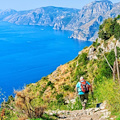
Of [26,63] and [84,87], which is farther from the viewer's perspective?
[26,63]

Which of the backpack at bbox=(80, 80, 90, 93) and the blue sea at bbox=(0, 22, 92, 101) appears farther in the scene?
the blue sea at bbox=(0, 22, 92, 101)

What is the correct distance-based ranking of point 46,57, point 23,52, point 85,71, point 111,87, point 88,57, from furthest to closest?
1. point 23,52
2. point 46,57
3. point 88,57
4. point 85,71
5. point 111,87

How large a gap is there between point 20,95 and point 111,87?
374 cm

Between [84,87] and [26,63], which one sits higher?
[26,63]

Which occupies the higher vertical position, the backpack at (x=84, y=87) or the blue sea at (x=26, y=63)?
the blue sea at (x=26, y=63)

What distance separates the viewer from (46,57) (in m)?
153

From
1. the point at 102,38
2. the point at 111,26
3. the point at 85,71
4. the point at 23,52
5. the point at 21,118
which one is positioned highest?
the point at 23,52

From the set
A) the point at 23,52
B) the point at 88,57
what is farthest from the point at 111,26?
the point at 23,52

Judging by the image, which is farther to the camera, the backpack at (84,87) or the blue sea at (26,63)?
the blue sea at (26,63)

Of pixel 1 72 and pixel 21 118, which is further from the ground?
pixel 1 72

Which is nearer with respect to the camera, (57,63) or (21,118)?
(21,118)

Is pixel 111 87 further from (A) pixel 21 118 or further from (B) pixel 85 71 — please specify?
→ (B) pixel 85 71

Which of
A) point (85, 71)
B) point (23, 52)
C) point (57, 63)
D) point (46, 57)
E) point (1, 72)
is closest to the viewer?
point (85, 71)

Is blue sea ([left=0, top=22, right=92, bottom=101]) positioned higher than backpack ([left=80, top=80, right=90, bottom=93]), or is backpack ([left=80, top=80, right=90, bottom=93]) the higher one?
blue sea ([left=0, top=22, right=92, bottom=101])
